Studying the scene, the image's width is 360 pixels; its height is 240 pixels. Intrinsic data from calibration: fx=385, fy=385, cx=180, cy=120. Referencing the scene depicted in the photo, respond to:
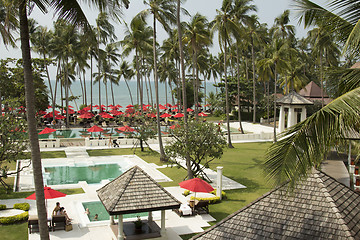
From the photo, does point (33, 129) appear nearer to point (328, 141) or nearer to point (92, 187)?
point (328, 141)

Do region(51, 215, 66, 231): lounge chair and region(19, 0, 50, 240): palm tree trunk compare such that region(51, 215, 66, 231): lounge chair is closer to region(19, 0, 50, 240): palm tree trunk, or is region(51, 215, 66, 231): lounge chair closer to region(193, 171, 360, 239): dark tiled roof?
region(19, 0, 50, 240): palm tree trunk

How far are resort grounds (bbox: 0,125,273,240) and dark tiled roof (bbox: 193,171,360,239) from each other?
34.7 inches

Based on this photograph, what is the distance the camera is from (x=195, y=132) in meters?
23.2

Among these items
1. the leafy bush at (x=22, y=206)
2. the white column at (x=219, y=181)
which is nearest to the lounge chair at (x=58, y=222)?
the leafy bush at (x=22, y=206)

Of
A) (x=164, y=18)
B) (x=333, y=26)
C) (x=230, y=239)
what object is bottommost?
(x=230, y=239)

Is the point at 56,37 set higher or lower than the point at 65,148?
higher

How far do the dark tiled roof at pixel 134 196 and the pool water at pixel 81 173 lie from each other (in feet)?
36.0

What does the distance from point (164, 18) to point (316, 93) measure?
35.9 metres

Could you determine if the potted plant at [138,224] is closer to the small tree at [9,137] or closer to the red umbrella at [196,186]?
the red umbrella at [196,186]

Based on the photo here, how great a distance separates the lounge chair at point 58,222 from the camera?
1689cm

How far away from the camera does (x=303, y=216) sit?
9.91 meters

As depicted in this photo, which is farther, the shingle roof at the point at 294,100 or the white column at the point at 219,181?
the shingle roof at the point at 294,100

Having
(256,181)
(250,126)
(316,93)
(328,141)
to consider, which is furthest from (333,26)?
(316,93)

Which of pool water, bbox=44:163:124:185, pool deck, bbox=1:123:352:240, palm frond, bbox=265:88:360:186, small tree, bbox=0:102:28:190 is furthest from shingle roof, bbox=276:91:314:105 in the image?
palm frond, bbox=265:88:360:186
